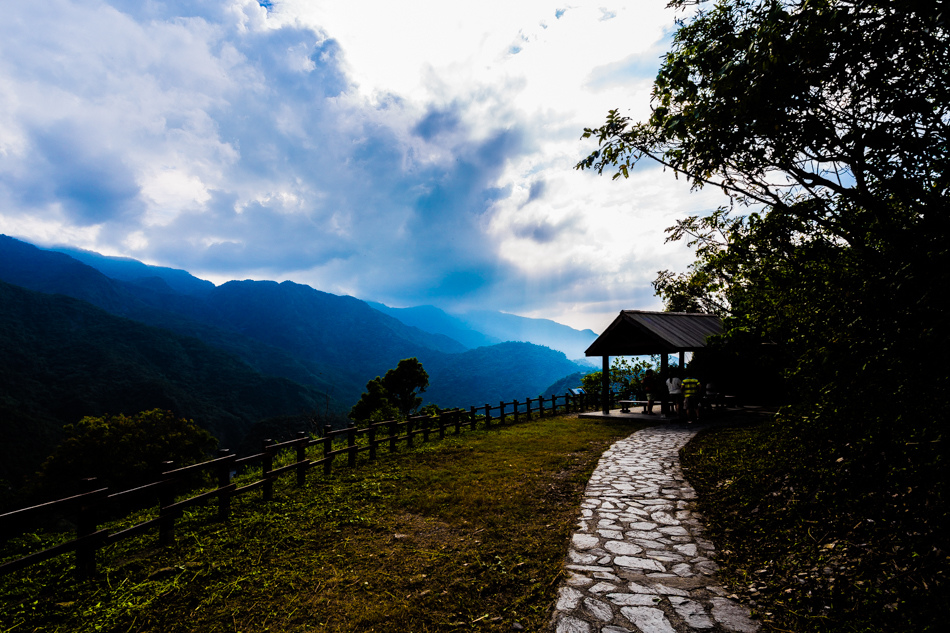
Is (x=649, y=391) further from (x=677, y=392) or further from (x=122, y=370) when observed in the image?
(x=122, y=370)

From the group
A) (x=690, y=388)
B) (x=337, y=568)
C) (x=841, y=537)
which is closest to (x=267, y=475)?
(x=337, y=568)

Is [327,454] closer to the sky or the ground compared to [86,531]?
closer to the ground

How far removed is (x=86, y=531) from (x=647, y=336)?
1505 centimetres

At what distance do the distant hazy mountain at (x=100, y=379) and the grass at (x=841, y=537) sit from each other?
59122 millimetres

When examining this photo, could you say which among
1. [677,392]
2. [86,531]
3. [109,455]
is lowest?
[109,455]

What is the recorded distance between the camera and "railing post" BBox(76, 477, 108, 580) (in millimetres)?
4059

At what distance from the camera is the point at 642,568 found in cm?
383

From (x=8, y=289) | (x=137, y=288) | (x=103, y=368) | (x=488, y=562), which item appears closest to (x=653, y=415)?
(x=488, y=562)

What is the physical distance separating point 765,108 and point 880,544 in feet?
14.0

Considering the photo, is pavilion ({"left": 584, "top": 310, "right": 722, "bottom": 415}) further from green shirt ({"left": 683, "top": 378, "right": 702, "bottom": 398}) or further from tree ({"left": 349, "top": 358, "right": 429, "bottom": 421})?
tree ({"left": 349, "top": 358, "right": 429, "bottom": 421})

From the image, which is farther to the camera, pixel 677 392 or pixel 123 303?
pixel 123 303

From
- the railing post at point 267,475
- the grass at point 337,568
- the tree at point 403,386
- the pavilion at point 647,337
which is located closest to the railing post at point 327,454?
the grass at point 337,568

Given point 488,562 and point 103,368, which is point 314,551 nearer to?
point 488,562

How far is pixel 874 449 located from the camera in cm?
383
